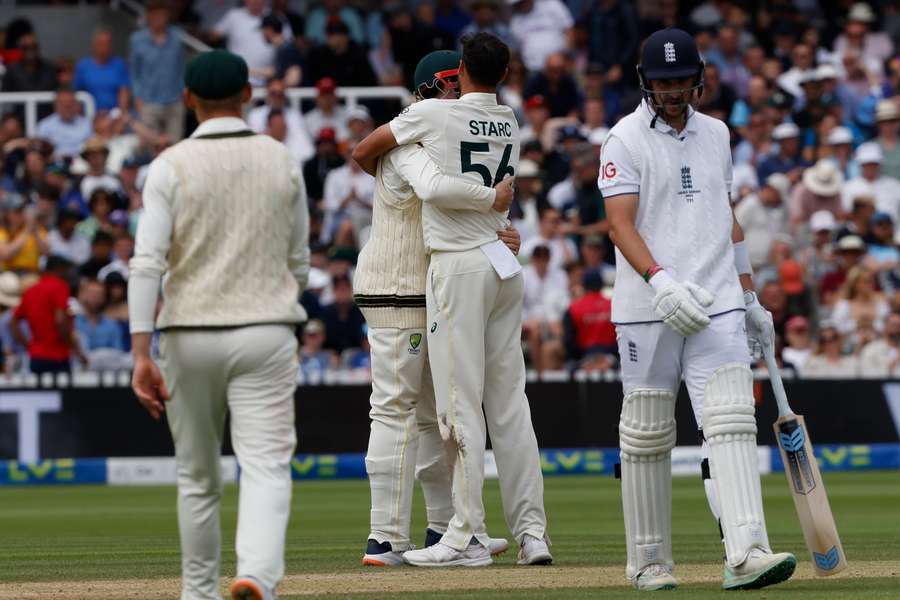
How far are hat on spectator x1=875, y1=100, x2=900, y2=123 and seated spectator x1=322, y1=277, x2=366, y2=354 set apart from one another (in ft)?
21.7

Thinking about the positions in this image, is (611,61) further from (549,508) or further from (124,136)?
(549,508)

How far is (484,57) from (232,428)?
262 cm

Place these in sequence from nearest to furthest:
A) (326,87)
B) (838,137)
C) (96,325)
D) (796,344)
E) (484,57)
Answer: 1. (484,57)
2. (96,325)
3. (796,344)
4. (838,137)
5. (326,87)

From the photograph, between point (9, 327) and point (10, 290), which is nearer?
point (9, 327)

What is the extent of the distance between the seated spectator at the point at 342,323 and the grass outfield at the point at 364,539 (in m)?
2.26

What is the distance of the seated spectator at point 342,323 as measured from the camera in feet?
57.9

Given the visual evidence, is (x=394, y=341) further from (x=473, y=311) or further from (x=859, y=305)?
(x=859, y=305)

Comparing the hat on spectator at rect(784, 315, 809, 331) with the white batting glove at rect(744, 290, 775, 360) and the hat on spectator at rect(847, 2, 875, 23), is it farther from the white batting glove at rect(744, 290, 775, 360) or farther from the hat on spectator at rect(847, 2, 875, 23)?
the white batting glove at rect(744, 290, 775, 360)

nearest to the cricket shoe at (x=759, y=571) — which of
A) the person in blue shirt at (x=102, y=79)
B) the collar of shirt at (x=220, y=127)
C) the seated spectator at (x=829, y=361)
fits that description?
the collar of shirt at (x=220, y=127)

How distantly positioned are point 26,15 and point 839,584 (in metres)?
18.5

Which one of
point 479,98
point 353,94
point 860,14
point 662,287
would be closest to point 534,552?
point 662,287

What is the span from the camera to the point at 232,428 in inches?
237

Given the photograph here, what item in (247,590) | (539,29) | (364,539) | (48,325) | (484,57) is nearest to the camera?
(247,590)

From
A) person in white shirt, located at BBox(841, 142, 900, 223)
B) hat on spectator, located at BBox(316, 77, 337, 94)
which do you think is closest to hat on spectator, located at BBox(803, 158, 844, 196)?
person in white shirt, located at BBox(841, 142, 900, 223)
